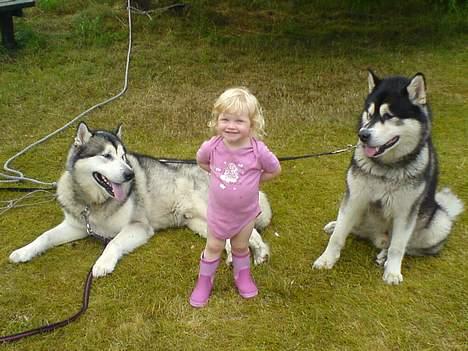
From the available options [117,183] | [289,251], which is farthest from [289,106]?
[117,183]

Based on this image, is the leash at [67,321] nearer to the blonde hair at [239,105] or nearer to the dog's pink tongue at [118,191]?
the dog's pink tongue at [118,191]

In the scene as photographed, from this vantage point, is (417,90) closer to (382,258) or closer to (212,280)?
(382,258)

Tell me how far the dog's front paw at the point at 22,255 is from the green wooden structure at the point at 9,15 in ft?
20.0

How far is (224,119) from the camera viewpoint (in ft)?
9.21

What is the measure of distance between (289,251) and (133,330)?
1.47 metres

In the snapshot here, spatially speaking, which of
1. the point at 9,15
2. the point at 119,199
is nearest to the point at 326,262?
the point at 119,199

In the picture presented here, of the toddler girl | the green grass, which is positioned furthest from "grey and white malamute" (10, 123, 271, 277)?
the toddler girl

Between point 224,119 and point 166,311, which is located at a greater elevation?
point 224,119

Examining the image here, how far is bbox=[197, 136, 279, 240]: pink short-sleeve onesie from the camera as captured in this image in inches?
114

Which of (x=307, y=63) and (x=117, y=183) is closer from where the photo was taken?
(x=117, y=183)

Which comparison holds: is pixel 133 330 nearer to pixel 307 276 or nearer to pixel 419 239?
pixel 307 276

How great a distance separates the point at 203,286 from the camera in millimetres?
3303

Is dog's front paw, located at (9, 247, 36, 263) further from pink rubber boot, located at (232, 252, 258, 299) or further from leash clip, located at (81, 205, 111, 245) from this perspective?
pink rubber boot, located at (232, 252, 258, 299)

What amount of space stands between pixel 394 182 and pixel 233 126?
1237mm
